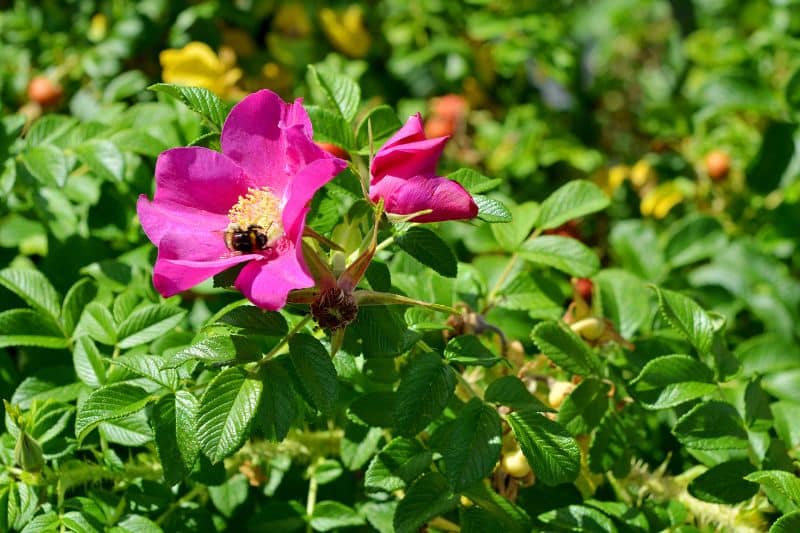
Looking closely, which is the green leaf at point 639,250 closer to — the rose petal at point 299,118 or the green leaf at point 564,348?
the green leaf at point 564,348

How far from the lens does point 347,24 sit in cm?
226

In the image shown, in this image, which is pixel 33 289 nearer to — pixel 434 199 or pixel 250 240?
pixel 250 240

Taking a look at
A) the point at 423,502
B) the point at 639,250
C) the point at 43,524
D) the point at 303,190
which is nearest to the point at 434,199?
the point at 303,190

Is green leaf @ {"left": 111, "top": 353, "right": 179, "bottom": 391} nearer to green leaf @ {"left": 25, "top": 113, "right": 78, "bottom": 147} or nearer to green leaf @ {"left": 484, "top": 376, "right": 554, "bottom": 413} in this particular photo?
green leaf @ {"left": 484, "top": 376, "right": 554, "bottom": 413}

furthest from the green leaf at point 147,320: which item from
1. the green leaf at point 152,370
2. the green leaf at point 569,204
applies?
the green leaf at point 569,204

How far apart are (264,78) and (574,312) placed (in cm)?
124

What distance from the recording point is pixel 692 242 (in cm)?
155

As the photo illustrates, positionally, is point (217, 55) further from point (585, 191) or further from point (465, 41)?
point (585, 191)

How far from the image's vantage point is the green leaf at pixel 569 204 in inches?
49.7

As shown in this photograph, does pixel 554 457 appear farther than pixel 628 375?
No

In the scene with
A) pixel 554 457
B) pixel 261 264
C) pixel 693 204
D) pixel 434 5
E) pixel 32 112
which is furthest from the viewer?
pixel 434 5

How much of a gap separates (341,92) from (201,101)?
11.5 inches

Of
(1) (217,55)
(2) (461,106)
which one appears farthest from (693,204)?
(1) (217,55)

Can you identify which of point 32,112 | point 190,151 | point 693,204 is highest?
point 190,151
